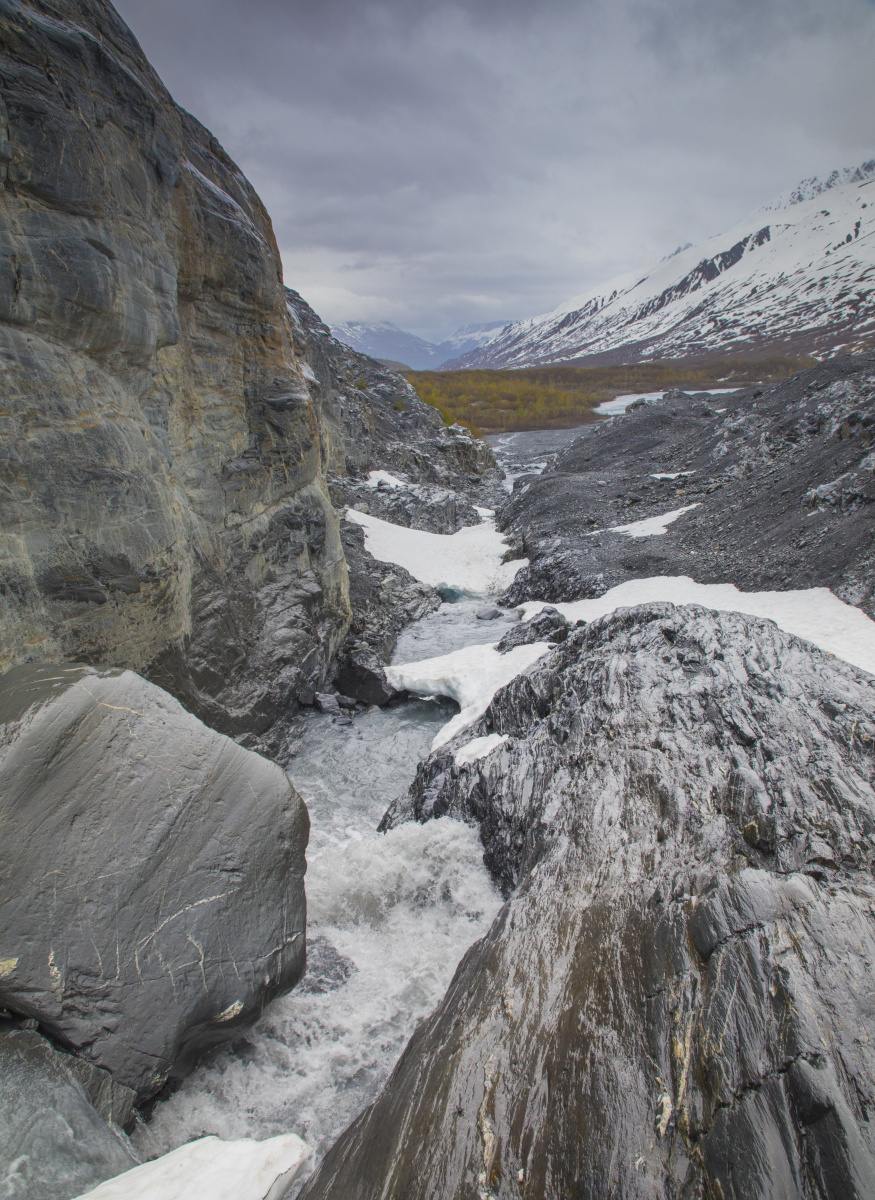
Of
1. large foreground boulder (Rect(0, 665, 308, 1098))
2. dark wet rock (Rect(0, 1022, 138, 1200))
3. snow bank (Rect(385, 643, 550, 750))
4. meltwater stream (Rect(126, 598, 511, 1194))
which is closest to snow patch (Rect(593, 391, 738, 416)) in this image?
snow bank (Rect(385, 643, 550, 750))

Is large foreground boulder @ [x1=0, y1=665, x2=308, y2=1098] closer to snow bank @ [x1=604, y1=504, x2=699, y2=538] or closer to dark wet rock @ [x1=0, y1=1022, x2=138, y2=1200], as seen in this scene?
dark wet rock @ [x1=0, y1=1022, x2=138, y2=1200]

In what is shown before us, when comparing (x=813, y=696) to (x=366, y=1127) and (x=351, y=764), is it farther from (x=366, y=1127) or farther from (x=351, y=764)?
(x=351, y=764)

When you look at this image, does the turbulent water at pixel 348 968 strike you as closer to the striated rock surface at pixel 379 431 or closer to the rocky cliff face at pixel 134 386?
the rocky cliff face at pixel 134 386

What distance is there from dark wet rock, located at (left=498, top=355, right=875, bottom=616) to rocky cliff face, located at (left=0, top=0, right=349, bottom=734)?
1102 cm

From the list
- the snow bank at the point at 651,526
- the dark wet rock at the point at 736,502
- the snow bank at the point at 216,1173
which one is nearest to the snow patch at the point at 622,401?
the dark wet rock at the point at 736,502

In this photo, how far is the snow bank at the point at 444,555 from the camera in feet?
70.5

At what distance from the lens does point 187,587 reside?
865 centimetres

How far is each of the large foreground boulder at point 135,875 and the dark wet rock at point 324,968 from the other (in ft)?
0.74

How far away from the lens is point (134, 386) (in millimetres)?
7543

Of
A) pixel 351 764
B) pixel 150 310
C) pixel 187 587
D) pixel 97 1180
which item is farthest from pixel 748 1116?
pixel 150 310

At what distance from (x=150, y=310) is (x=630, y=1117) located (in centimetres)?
1002

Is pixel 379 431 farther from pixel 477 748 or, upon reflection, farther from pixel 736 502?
pixel 477 748

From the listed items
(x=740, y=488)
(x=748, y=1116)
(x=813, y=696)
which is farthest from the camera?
(x=740, y=488)

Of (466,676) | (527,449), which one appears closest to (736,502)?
(466,676)
